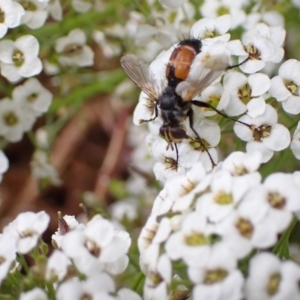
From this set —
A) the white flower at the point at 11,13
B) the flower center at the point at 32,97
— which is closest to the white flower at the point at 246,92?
the white flower at the point at 11,13

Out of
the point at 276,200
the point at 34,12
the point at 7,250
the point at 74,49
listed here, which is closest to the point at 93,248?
the point at 7,250

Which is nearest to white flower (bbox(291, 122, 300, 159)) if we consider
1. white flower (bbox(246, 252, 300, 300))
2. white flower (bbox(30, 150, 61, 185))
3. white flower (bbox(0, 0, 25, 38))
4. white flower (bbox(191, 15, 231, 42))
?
white flower (bbox(191, 15, 231, 42))

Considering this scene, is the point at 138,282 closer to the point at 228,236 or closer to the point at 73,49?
the point at 228,236

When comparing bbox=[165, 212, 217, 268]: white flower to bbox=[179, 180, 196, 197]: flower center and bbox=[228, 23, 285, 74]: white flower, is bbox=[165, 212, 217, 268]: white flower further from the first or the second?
bbox=[228, 23, 285, 74]: white flower

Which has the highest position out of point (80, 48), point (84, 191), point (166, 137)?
point (166, 137)

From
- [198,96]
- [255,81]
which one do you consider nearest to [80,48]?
[198,96]

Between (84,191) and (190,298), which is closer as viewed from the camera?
(190,298)

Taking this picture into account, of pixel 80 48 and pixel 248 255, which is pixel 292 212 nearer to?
pixel 248 255
